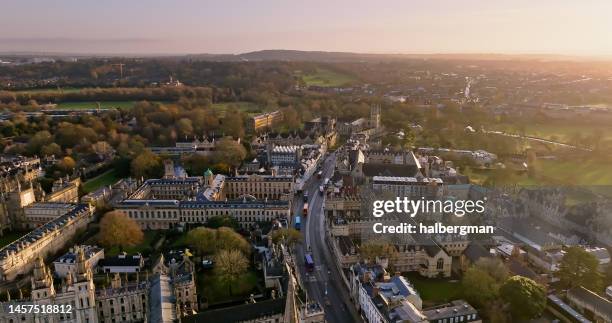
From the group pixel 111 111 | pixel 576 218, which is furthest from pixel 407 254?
pixel 111 111

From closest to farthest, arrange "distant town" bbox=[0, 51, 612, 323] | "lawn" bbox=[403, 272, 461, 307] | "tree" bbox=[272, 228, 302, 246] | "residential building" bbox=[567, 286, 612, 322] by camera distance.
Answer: "residential building" bbox=[567, 286, 612, 322]
"distant town" bbox=[0, 51, 612, 323]
"lawn" bbox=[403, 272, 461, 307]
"tree" bbox=[272, 228, 302, 246]

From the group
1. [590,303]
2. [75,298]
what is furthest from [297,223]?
[590,303]

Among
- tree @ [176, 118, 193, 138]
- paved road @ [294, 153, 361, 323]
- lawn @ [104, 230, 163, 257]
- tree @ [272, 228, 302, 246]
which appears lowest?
lawn @ [104, 230, 163, 257]

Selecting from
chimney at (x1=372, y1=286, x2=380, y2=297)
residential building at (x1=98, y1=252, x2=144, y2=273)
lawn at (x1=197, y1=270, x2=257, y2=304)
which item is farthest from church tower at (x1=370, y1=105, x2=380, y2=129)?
chimney at (x1=372, y1=286, x2=380, y2=297)

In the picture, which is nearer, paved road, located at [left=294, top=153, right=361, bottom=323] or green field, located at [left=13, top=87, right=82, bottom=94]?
paved road, located at [left=294, top=153, right=361, bottom=323]

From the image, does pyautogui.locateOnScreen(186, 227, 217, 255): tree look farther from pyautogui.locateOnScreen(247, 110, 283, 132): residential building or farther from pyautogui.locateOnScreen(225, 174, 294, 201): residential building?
pyautogui.locateOnScreen(247, 110, 283, 132): residential building

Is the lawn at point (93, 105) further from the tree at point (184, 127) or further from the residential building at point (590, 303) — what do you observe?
the residential building at point (590, 303)

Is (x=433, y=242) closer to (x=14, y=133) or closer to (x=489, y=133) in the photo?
(x=489, y=133)
